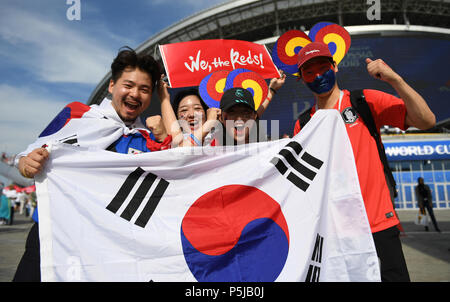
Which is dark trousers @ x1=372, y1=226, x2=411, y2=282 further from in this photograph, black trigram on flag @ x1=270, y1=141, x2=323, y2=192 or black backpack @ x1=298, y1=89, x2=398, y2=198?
black trigram on flag @ x1=270, y1=141, x2=323, y2=192

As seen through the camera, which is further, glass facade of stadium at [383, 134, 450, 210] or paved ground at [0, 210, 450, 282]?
glass facade of stadium at [383, 134, 450, 210]

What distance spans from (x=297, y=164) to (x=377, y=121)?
2.08ft

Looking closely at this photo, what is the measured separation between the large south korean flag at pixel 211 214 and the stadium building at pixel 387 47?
56.7ft

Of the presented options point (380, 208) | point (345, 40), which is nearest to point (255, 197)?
point (380, 208)

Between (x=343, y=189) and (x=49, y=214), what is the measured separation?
1.80 meters

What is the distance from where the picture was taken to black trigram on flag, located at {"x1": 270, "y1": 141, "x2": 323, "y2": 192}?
6.11 feet

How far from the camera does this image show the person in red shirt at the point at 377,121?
176 cm

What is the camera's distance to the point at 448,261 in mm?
4922

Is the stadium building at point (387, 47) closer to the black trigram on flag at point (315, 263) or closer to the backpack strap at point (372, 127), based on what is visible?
the backpack strap at point (372, 127)

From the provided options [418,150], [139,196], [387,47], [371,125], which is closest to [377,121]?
[371,125]

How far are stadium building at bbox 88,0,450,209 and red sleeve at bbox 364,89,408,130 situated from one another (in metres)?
17.0

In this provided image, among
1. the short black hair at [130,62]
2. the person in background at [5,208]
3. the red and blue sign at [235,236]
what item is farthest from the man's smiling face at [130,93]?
the person in background at [5,208]

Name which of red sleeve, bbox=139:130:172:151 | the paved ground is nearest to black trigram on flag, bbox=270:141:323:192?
red sleeve, bbox=139:130:172:151

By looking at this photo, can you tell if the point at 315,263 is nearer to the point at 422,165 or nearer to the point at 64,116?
the point at 64,116
